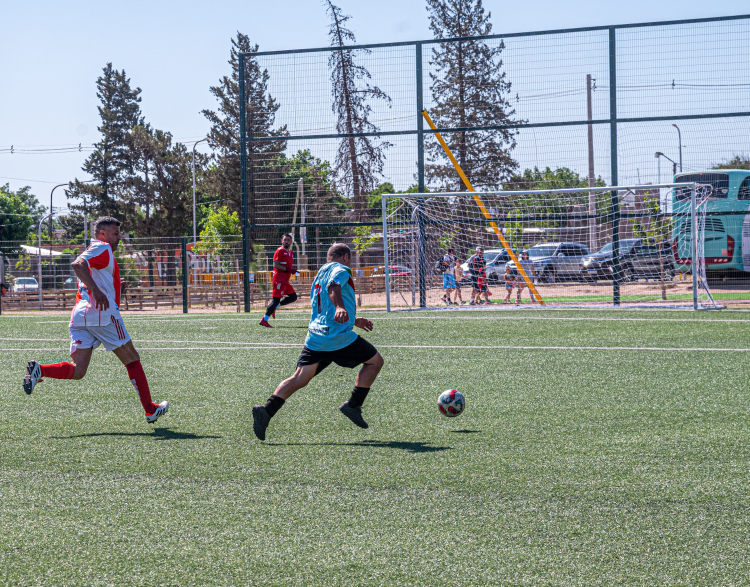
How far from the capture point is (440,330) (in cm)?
1488

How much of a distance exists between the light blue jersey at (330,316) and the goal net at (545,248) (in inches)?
512

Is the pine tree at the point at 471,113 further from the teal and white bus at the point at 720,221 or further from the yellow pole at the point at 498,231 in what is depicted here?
the teal and white bus at the point at 720,221

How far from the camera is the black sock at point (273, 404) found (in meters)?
6.13

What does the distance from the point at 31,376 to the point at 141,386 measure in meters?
1.08

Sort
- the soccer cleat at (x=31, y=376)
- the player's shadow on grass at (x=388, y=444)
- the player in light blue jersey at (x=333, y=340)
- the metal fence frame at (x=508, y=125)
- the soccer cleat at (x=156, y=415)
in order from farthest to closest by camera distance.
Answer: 1. the metal fence frame at (x=508, y=125)
2. the soccer cleat at (x=31, y=376)
3. the soccer cleat at (x=156, y=415)
4. the player in light blue jersey at (x=333, y=340)
5. the player's shadow on grass at (x=388, y=444)

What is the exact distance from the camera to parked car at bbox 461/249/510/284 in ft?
69.3

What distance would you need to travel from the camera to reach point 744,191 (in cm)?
2266

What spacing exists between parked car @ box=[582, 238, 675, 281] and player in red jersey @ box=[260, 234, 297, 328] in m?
8.03

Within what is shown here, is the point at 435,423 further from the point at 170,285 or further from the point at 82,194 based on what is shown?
the point at 82,194

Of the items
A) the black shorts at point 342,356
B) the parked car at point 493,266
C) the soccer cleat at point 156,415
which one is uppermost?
the parked car at point 493,266

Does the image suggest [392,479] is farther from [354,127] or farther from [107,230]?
[354,127]

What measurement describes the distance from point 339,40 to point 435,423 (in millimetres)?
28463

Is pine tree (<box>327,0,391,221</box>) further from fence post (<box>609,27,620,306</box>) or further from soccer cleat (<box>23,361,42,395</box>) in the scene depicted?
soccer cleat (<box>23,361,42,395</box>)

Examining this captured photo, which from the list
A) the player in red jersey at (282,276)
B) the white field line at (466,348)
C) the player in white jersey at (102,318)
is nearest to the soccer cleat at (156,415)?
the player in white jersey at (102,318)
